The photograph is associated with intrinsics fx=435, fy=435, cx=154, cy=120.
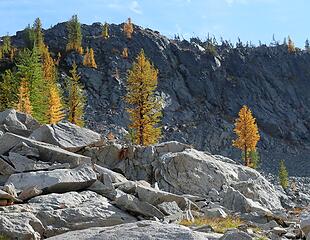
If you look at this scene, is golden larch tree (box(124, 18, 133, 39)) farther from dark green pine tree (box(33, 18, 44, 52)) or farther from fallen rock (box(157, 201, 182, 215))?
fallen rock (box(157, 201, 182, 215))

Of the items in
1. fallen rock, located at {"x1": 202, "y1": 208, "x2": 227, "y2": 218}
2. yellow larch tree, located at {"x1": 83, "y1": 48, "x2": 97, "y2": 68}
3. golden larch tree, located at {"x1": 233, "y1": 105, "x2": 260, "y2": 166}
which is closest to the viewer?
fallen rock, located at {"x1": 202, "y1": 208, "x2": 227, "y2": 218}

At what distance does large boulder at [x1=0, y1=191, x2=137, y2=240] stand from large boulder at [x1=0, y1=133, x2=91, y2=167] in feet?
17.3

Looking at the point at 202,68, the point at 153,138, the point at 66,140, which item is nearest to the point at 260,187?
the point at 66,140

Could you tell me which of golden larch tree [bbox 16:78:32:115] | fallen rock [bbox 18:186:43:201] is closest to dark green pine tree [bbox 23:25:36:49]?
golden larch tree [bbox 16:78:32:115]

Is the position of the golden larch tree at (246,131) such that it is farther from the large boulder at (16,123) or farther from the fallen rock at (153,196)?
the fallen rock at (153,196)

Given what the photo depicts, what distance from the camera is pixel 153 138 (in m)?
48.6

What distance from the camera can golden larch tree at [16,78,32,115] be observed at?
46750mm

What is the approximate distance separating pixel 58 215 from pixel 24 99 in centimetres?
3808

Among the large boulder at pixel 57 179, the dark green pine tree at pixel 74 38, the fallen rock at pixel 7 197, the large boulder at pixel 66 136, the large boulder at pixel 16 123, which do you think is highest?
Answer: the dark green pine tree at pixel 74 38

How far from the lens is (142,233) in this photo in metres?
9.92

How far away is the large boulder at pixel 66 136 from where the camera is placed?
24.0m

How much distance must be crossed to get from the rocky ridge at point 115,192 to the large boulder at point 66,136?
0.06 metres

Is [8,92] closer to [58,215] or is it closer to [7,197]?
[7,197]

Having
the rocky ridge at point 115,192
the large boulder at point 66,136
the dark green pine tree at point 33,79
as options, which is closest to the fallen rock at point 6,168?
the rocky ridge at point 115,192
